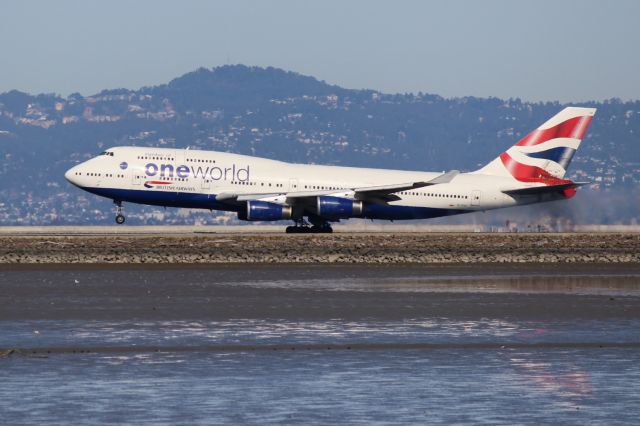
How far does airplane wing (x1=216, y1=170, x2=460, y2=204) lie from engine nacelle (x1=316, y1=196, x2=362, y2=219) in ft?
1.38

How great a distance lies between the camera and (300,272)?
170 ft

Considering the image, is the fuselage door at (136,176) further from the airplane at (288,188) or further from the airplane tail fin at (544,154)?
the airplane tail fin at (544,154)

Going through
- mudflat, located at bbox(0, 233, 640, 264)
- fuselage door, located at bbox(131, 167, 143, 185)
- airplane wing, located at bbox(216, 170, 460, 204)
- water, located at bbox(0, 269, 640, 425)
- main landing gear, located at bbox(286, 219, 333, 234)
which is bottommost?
water, located at bbox(0, 269, 640, 425)

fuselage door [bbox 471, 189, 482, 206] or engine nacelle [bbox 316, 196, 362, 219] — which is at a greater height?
fuselage door [bbox 471, 189, 482, 206]

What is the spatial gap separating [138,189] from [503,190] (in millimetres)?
20736

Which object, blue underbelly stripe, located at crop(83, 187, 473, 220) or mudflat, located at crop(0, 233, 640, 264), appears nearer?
mudflat, located at crop(0, 233, 640, 264)

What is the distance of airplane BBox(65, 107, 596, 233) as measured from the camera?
72.6 m

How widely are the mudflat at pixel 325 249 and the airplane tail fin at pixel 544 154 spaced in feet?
41.1

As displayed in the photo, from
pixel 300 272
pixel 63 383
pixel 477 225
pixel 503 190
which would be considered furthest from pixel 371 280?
pixel 477 225

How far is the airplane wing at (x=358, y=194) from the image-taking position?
72.7 m

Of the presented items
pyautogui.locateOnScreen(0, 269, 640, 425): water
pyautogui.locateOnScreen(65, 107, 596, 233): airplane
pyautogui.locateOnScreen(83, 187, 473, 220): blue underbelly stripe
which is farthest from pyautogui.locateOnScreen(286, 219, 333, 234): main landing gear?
pyautogui.locateOnScreen(0, 269, 640, 425): water

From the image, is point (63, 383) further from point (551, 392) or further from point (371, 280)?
point (371, 280)

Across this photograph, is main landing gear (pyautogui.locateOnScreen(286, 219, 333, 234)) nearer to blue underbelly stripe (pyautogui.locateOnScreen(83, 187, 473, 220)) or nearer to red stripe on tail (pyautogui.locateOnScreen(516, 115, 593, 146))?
blue underbelly stripe (pyautogui.locateOnScreen(83, 187, 473, 220))

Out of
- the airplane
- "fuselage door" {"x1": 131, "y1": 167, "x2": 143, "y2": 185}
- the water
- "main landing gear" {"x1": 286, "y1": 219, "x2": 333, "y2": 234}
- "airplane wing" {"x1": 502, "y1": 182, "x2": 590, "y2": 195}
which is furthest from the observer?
"airplane wing" {"x1": 502, "y1": 182, "x2": 590, "y2": 195}
